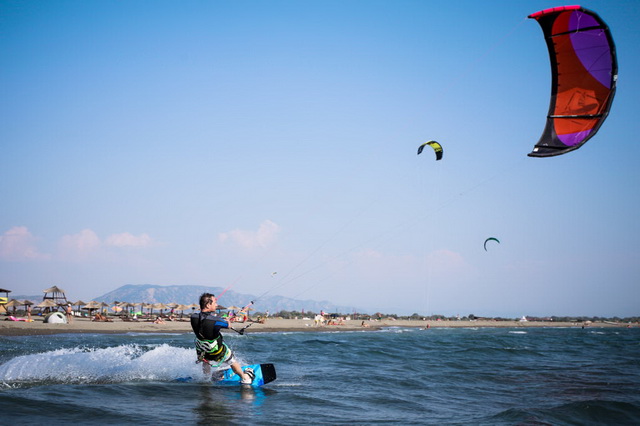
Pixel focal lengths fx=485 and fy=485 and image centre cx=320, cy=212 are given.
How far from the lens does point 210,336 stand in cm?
773

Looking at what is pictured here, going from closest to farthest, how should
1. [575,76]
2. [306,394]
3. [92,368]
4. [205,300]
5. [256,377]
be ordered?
[306,394] → [205,300] → [256,377] → [92,368] → [575,76]

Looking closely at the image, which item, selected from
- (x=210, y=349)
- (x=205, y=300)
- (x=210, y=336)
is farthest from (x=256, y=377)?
(x=205, y=300)

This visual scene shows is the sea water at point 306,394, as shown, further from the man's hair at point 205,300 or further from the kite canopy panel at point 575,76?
the kite canopy panel at point 575,76

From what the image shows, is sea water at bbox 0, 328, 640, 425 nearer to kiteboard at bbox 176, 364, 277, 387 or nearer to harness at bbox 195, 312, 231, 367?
kiteboard at bbox 176, 364, 277, 387

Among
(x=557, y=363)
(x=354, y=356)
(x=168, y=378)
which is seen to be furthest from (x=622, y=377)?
(x=168, y=378)

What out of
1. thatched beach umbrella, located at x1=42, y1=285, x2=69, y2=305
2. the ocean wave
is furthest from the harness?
thatched beach umbrella, located at x1=42, y1=285, x2=69, y2=305

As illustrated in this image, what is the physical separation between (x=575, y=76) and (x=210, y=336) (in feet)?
28.8

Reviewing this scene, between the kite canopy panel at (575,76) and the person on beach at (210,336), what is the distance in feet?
22.1

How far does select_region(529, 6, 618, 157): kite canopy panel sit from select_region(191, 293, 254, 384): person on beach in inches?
265

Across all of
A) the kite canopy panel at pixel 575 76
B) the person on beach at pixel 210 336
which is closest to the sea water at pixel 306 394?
the person on beach at pixel 210 336

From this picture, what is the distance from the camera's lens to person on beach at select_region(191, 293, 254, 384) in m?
7.68

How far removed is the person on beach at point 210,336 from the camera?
7.68 m

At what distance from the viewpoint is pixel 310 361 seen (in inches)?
524

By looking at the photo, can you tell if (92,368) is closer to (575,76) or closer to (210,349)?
(210,349)
